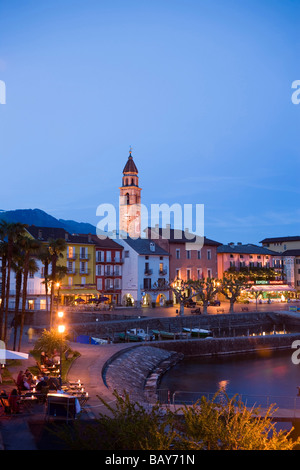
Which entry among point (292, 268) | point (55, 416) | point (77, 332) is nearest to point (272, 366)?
point (77, 332)

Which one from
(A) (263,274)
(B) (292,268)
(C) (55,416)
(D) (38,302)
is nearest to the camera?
(C) (55,416)

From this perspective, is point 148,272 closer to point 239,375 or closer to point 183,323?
point 183,323

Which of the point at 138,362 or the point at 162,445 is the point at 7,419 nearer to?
Result: the point at 162,445

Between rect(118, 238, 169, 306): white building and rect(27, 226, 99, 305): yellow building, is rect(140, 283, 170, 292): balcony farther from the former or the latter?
rect(27, 226, 99, 305): yellow building

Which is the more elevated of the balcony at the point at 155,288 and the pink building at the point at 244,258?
the pink building at the point at 244,258

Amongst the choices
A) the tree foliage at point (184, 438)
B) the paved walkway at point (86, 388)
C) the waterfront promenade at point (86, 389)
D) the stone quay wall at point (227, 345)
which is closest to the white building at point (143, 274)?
the stone quay wall at point (227, 345)

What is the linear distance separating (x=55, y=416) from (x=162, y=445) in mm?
7802

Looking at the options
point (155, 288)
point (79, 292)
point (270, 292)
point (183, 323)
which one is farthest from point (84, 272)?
point (270, 292)

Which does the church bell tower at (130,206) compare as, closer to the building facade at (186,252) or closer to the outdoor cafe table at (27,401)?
the building facade at (186,252)

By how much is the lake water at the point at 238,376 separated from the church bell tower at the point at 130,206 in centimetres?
6018

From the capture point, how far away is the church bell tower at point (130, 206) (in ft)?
347

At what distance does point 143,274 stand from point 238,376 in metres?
38.3

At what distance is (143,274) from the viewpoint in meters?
76.4
